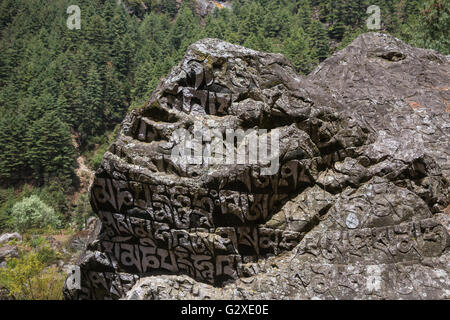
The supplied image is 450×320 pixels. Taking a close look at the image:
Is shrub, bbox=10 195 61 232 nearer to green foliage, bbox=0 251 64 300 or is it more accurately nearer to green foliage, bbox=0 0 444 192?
green foliage, bbox=0 0 444 192

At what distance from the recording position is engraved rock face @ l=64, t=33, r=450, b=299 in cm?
451

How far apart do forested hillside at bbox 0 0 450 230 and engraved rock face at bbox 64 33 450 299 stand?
105ft

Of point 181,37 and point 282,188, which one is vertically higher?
point 181,37

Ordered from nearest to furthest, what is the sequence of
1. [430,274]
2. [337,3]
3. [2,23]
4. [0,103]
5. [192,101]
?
[430,274], [192,101], [0,103], [337,3], [2,23]

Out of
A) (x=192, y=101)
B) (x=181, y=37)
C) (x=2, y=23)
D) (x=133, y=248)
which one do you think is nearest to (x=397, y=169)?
(x=192, y=101)

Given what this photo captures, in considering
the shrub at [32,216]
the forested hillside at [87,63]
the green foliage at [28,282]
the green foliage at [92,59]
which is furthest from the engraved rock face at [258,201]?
the green foliage at [92,59]

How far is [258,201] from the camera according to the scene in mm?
4746

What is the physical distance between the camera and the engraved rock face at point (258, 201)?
4.51 metres

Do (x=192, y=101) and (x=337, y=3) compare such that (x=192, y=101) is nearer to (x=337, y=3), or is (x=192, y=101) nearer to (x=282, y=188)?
(x=282, y=188)

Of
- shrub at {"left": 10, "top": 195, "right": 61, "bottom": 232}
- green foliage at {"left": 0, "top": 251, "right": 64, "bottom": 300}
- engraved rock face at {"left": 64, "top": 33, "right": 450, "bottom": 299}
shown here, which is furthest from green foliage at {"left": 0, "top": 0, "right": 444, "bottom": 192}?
engraved rock face at {"left": 64, "top": 33, "right": 450, "bottom": 299}

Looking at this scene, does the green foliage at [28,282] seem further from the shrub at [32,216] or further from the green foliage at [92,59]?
the green foliage at [92,59]

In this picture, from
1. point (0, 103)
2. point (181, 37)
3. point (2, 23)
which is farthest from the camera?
point (2, 23)

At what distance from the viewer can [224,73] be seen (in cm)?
498
